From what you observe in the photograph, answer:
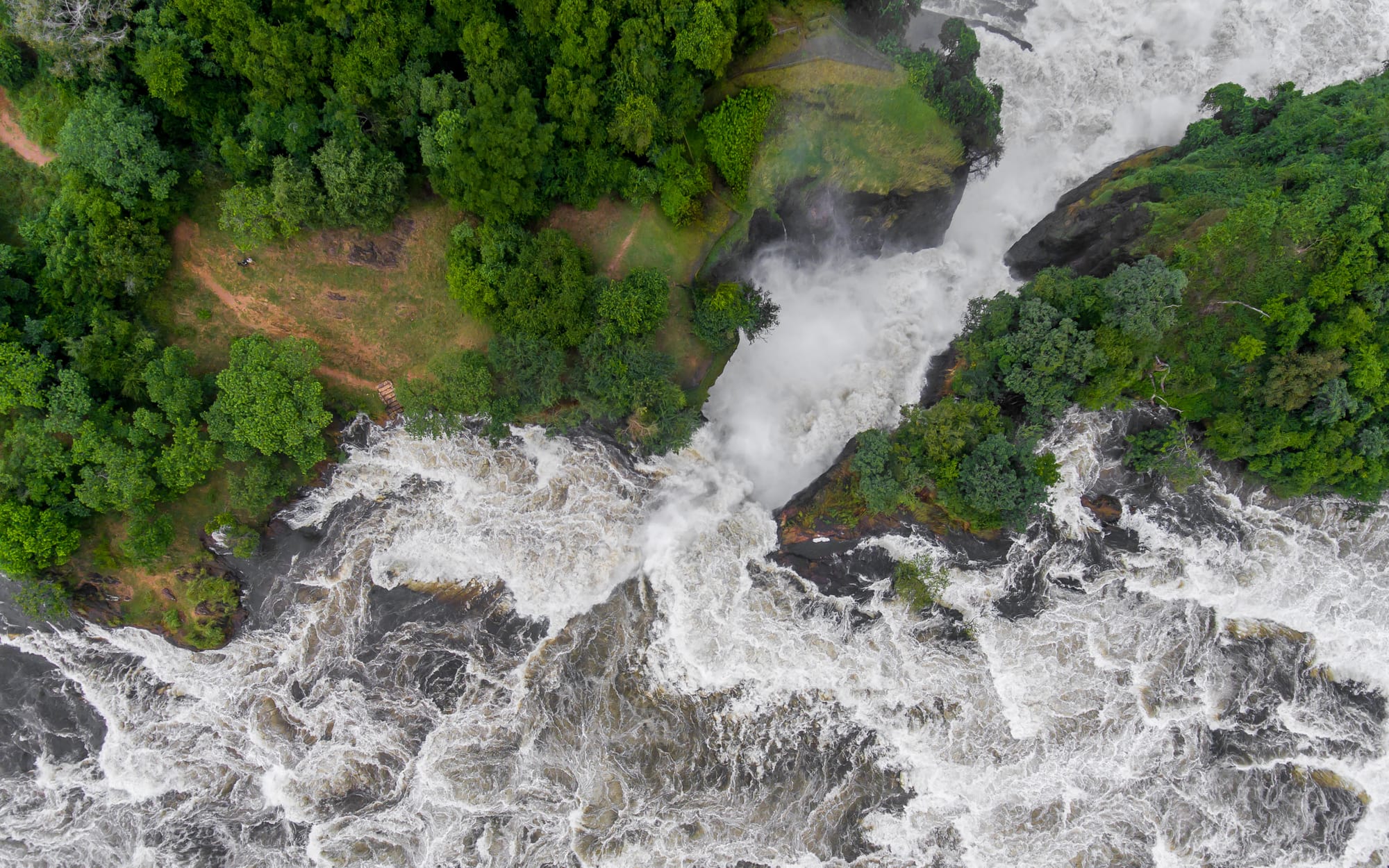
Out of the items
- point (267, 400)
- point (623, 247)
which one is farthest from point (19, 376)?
point (623, 247)

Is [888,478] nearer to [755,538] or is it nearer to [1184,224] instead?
[755,538]

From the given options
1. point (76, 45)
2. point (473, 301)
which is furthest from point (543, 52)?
point (76, 45)

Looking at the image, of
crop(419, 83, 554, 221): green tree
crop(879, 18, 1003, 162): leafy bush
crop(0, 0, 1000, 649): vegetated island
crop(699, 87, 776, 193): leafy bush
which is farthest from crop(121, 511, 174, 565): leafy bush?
crop(879, 18, 1003, 162): leafy bush

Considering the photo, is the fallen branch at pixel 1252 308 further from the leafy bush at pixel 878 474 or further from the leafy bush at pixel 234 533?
the leafy bush at pixel 234 533

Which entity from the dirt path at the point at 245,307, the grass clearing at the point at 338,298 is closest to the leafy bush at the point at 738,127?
the grass clearing at the point at 338,298

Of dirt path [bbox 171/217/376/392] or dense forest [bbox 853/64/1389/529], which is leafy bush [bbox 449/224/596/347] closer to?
dirt path [bbox 171/217/376/392]
